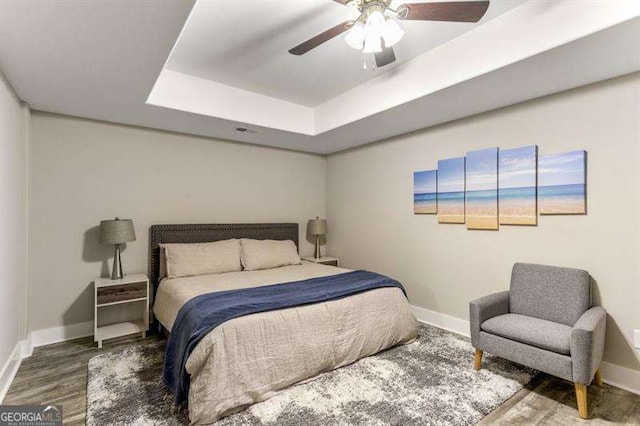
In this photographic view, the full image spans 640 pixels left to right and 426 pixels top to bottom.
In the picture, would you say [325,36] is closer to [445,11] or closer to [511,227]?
[445,11]

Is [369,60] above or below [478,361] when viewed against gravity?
above

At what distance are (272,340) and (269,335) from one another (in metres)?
0.04

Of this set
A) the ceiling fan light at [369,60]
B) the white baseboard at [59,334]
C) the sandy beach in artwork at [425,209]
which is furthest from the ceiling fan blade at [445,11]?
the white baseboard at [59,334]

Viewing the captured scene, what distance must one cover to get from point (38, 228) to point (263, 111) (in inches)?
103

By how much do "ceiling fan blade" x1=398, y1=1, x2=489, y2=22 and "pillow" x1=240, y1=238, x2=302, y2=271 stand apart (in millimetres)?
3014

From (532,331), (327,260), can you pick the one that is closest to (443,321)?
(532,331)

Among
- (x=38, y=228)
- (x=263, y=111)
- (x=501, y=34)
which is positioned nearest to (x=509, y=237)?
(x=501, y=34)

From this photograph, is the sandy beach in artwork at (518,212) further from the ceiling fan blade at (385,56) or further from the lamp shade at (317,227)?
the lamp shade at (317,227)

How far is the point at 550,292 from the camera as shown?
262cm

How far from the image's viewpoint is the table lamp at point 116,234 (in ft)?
10.6

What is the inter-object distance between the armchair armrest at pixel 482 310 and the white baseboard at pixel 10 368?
3549mm

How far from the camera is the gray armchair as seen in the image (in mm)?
2051

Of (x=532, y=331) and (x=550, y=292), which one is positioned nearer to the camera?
(x=532, y=331)

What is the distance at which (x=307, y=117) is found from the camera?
412 centimetres
